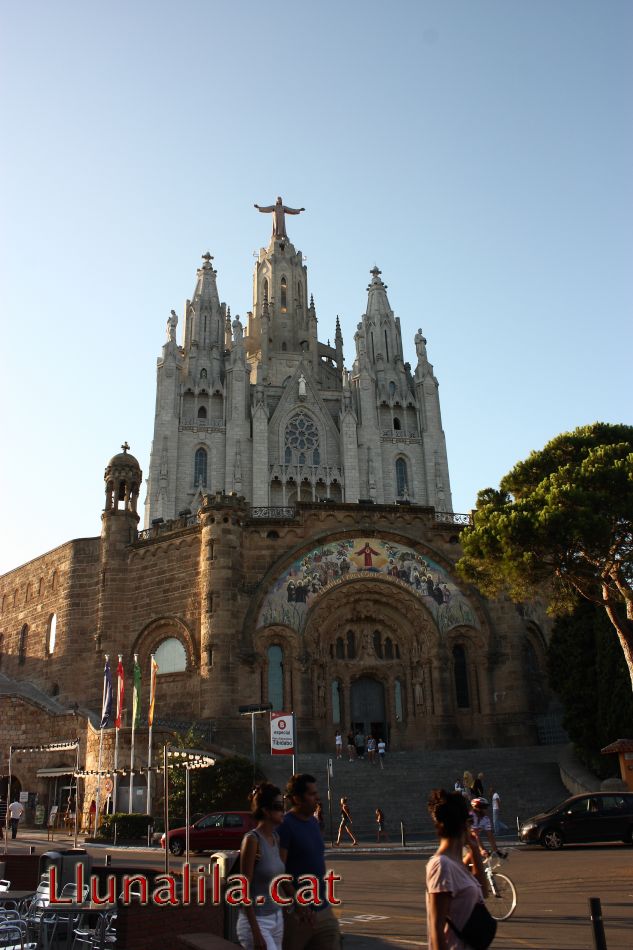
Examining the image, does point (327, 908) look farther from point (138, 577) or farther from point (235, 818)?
point (138, 577)

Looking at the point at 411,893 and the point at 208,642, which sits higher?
the point at 208,642

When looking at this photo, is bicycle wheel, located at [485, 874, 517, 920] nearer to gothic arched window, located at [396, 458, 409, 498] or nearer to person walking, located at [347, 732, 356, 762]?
person walking, located at [347, 732, 356, 762]

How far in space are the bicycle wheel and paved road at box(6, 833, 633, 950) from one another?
143mm

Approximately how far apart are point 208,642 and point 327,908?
1004 inches

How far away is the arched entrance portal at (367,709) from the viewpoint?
1282 inches

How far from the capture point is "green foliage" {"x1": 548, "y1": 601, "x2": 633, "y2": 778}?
1022 inches

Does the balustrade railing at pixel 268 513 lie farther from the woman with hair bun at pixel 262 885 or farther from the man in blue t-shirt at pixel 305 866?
the woman with hair bun at pixel 262 885

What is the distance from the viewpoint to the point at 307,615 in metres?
31.7

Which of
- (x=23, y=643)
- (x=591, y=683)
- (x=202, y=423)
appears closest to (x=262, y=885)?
(x=591, y=683)

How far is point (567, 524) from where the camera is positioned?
21.8 m

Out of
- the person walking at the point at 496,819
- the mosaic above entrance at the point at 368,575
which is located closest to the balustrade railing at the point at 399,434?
the mosaic above entrance at the point at 368,575

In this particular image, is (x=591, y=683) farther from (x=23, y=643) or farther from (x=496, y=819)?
(x=23, y=643)

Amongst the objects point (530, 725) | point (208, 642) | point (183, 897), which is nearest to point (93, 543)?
point (208, 642)

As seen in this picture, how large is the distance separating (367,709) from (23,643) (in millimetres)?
17495
